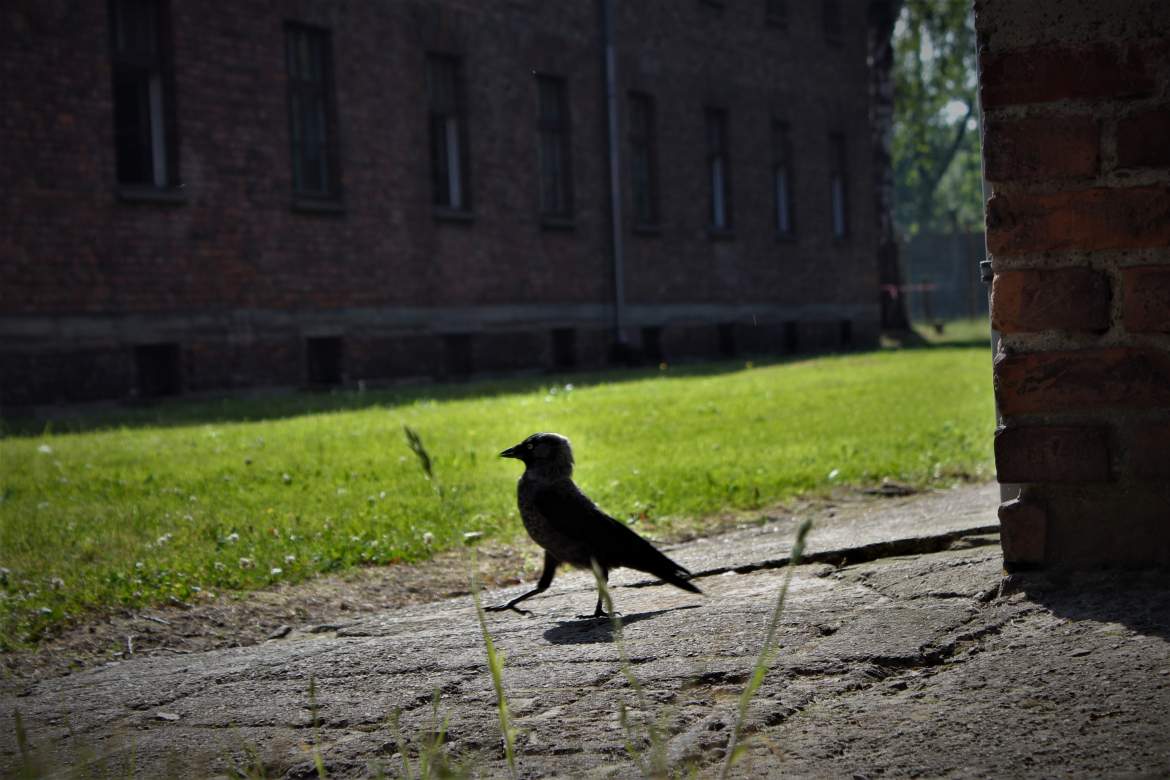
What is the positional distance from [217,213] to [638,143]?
356 inches

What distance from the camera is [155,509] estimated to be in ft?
21.8

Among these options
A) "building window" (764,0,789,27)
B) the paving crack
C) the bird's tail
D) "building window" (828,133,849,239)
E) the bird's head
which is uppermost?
"building window" (764,0,789,27)

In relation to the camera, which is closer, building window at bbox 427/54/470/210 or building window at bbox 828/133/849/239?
building window at bbox 427/54/470/210

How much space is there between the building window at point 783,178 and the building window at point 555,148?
6599mm

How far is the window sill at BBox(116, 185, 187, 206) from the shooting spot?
559 inches

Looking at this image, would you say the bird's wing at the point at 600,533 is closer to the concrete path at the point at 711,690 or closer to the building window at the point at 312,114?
the concrete path at the point at 711,690

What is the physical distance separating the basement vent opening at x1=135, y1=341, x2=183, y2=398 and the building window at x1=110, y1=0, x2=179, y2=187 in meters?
1.75

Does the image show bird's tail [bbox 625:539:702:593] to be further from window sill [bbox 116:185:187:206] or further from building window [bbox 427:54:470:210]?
building window [bbox 427:54:470:210]

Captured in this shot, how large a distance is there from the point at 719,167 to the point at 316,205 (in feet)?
33.3

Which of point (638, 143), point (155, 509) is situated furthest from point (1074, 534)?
point (638, 143)

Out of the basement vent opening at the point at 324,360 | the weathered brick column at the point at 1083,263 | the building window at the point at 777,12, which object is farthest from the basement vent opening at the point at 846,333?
the weathered brick column at the point at 1083,263

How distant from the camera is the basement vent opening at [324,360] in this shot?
652 inches

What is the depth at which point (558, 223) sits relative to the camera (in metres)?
20.2

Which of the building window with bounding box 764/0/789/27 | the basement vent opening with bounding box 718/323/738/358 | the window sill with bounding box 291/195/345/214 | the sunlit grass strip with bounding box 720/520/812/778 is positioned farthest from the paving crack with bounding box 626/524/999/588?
the building window with bounding box 764/0/789/27
